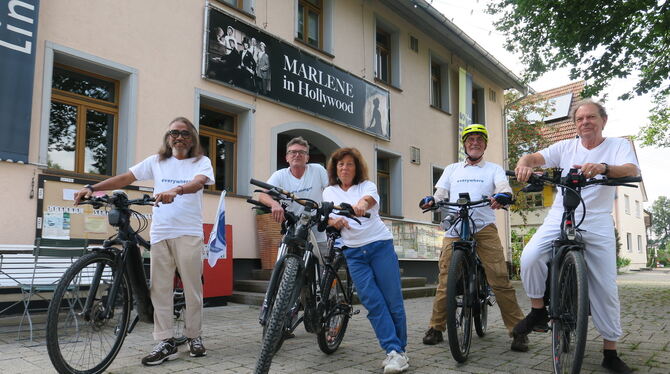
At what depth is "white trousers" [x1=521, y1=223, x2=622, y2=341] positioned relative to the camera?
3568mm

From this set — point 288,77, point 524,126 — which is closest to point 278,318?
point 288,77

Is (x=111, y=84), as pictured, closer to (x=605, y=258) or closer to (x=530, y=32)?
(x=605, y=258)

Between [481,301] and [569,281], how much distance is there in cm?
152

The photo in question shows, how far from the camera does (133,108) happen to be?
7.23m

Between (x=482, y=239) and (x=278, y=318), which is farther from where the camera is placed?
(x=482, y=239)

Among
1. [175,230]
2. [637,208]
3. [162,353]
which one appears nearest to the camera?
[162,353]

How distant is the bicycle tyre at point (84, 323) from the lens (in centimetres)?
320

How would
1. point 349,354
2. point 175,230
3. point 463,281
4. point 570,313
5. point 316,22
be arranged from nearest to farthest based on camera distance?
point 570,313
point 175,230
point 463,281
point 349,354
point 316,22

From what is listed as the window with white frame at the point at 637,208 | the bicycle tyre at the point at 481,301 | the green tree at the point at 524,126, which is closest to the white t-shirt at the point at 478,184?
the bicycle tyre at the point at 481,301

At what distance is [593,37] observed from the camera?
9.02 metres

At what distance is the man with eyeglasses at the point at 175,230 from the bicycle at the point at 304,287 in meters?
0.63

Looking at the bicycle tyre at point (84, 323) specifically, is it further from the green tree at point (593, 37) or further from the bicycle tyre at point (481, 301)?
the green tree at point (593, 37)

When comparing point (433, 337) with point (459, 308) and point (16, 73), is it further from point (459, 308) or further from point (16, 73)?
point (16, 73)

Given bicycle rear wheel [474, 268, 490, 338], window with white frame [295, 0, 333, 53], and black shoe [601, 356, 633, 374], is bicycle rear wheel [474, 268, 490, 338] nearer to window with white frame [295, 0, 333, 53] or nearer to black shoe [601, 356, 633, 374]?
black shoe [601, 356, 633, 374]
